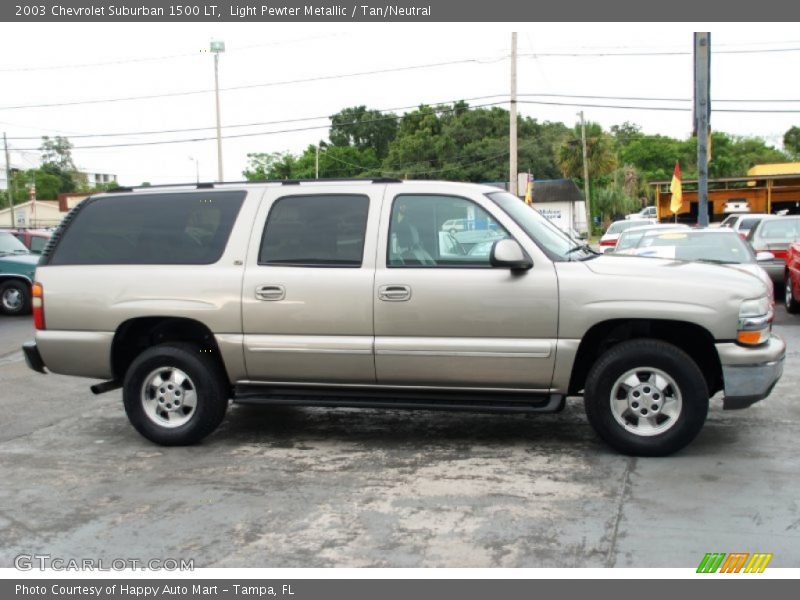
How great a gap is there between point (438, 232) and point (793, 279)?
911 cm

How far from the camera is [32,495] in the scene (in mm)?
5414

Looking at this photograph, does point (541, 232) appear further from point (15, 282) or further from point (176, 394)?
point (15, 282)

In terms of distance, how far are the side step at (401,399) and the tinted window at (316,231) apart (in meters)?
0.97

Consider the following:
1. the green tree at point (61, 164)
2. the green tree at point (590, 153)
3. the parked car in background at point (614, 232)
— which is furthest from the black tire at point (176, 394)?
the green tree at point (61, 164)

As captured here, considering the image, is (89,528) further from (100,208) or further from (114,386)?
(100,208)

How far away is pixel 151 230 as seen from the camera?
658 cm

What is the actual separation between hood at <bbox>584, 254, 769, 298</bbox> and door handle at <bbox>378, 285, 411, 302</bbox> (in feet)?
4.21

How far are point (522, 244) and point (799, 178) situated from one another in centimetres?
2682

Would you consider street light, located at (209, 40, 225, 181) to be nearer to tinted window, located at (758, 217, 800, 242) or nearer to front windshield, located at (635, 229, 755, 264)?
tinted window, located at (758, 217, 800, 242)

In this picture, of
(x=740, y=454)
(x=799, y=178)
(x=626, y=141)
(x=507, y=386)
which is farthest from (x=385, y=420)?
(x=626, y=141)

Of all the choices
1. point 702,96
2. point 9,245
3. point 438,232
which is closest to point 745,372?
point 438,232

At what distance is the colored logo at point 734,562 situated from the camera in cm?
404

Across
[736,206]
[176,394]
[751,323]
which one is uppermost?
[736,206]

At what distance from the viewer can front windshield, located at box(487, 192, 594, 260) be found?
19.7ft
